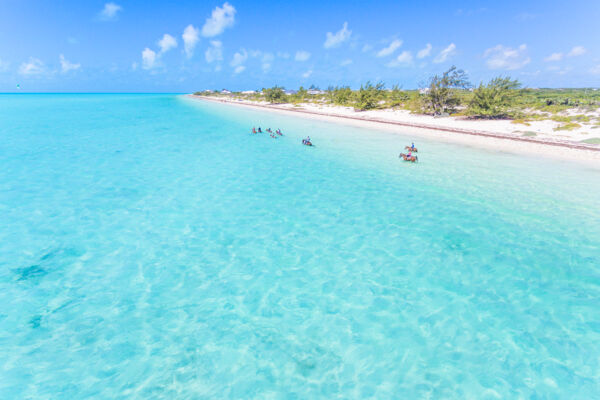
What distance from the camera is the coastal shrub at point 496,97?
3656 centimetres

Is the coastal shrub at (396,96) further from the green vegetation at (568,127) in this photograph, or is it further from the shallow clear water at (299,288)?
the shallow clear water at (299,288)

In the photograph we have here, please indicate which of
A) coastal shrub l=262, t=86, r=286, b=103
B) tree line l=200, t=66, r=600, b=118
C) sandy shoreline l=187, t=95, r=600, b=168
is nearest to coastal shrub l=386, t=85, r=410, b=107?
tree line l=200, t=66, r=600, b=118

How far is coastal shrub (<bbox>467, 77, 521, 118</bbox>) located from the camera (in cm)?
3656

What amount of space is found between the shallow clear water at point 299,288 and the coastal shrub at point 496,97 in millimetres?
23869

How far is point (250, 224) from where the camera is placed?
11.7 meters

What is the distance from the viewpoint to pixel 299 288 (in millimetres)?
8094

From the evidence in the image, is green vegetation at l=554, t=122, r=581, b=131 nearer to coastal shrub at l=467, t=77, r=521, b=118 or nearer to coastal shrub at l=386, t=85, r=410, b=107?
coastal shrub at l=467, t=77, r=521, b=118

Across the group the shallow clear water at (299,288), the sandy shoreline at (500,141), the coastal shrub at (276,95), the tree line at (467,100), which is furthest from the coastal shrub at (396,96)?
the shallow clear water at (299,288)

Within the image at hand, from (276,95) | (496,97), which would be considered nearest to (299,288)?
(496,97)

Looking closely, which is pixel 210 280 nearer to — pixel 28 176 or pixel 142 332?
pixel 142 332

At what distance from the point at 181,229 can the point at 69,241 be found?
382 centimetres

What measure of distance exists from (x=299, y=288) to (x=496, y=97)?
40812 millimetres

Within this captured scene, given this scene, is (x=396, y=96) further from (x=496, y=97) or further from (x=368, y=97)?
(x=496, y=97)

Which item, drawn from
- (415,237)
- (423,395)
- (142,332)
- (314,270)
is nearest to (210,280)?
(142,332)
